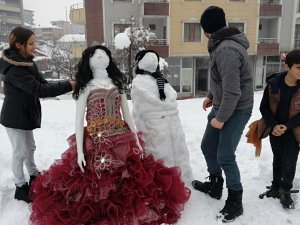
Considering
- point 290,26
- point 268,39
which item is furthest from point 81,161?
point 290,26

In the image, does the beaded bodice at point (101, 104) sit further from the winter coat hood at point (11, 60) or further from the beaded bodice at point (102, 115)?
the winter coat hood at point (11, 60)

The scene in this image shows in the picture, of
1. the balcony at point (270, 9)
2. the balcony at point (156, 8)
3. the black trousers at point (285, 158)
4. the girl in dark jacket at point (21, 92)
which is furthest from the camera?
the balcony at point (270, 9)

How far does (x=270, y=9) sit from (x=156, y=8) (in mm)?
7374

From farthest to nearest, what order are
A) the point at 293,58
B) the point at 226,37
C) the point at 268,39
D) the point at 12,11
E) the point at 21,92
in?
the point at 12,11, the point at 268,39, the point at 21,92, the point at 293,58, the point at 226,37

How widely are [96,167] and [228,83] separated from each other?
1.48m

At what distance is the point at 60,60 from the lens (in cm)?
2219

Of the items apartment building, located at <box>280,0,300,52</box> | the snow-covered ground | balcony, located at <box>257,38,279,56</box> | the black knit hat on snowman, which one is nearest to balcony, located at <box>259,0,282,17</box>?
apartment building, located at <box>280,0,300,52</box>

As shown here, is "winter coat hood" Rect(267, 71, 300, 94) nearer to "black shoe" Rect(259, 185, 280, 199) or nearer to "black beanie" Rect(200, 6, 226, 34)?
"black beanie" Rect(200, 6, 226, 34)

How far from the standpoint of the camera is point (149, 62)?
3662mm

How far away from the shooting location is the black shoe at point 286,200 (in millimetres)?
3404

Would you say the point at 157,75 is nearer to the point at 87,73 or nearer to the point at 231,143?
the point at 87,73

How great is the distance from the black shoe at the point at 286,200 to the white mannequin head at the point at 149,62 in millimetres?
1943

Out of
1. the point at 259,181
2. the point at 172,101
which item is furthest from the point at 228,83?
the point at 259,181

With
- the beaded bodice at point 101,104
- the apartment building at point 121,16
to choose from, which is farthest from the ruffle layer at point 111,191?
the apartment building at point 121,16
